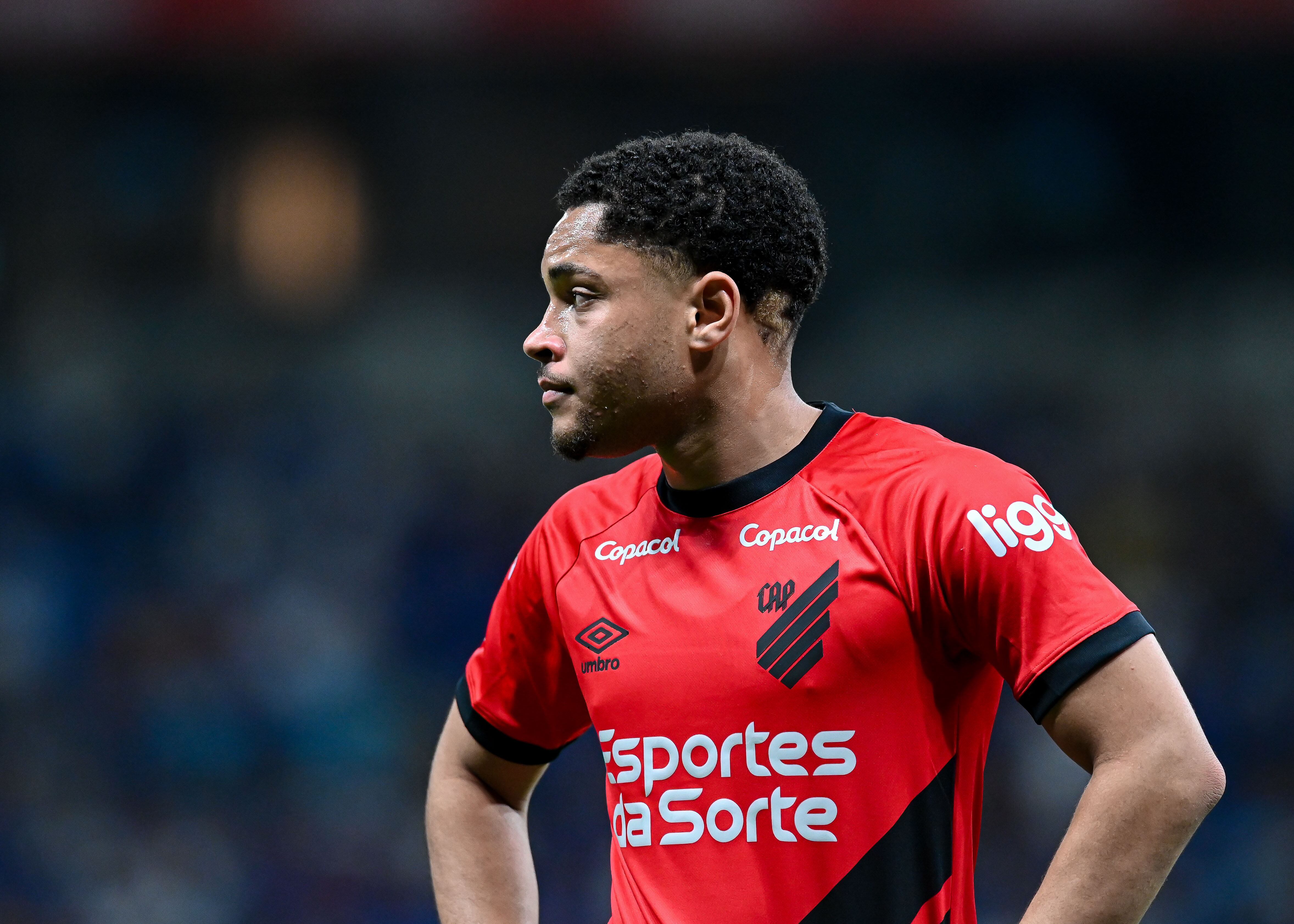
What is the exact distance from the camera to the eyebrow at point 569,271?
7.66 ft

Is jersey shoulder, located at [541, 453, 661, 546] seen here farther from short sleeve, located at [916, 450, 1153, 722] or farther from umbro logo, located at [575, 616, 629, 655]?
short sleeve, located at [916, 450, 1153, 722]

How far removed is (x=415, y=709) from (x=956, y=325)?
4.80 meters

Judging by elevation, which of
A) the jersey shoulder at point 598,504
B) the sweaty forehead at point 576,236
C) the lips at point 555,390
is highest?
the sweaty forehead at point 576,236

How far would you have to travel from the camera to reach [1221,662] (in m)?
8.49

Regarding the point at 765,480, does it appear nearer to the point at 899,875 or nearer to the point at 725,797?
the point at 725,797

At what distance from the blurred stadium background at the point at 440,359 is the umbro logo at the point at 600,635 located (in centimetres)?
596

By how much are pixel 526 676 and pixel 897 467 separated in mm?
853

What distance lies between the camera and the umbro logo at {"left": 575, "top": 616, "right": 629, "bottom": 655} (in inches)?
92.2

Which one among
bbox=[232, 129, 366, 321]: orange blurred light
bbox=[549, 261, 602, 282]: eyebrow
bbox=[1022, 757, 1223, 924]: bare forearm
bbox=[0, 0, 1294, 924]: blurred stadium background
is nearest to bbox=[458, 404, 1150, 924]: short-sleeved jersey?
bbox=[1022, 757, 1223, 924]: bare forearm

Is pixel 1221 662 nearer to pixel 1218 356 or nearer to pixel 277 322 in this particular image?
Result: pixel 1218 356

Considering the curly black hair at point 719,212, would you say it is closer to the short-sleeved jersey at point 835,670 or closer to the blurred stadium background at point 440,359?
the short-sleeved jersey at point 835,670

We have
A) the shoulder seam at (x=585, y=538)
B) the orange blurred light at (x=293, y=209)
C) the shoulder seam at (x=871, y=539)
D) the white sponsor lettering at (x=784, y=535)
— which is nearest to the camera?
the shoulder seam at (x=871, y=539)

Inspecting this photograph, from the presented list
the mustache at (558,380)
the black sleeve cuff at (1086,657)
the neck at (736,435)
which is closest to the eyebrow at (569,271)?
the mustache at (558,380)

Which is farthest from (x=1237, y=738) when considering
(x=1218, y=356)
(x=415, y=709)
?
(x=415, y=709)
